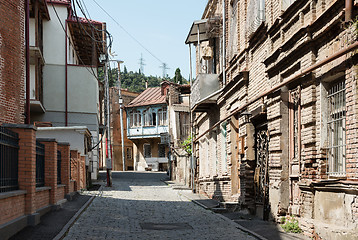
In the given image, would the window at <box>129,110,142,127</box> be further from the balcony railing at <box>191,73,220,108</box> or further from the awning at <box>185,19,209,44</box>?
the balcony railing at <box>191,73,220,108</box>

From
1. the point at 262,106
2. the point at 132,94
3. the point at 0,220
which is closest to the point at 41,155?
the point at 0,220

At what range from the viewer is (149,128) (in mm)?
51438

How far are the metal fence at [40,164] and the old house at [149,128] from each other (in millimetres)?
37001

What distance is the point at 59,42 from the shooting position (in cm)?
2831

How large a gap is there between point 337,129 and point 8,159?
20.5 feet

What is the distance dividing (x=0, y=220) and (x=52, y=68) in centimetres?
2164

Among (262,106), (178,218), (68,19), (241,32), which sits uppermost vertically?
(68,19)

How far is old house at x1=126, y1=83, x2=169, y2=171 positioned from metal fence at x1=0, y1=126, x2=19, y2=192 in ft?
132

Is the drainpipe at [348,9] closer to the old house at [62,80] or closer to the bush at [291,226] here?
the bush at [291,226]

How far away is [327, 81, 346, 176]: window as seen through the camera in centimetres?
793

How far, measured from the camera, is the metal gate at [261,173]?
38.9 ft

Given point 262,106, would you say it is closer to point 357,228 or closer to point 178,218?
point 178,218

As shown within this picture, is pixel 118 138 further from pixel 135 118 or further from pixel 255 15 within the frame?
pixel 255 15

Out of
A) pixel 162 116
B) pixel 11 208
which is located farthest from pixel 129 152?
pixel 11 208
